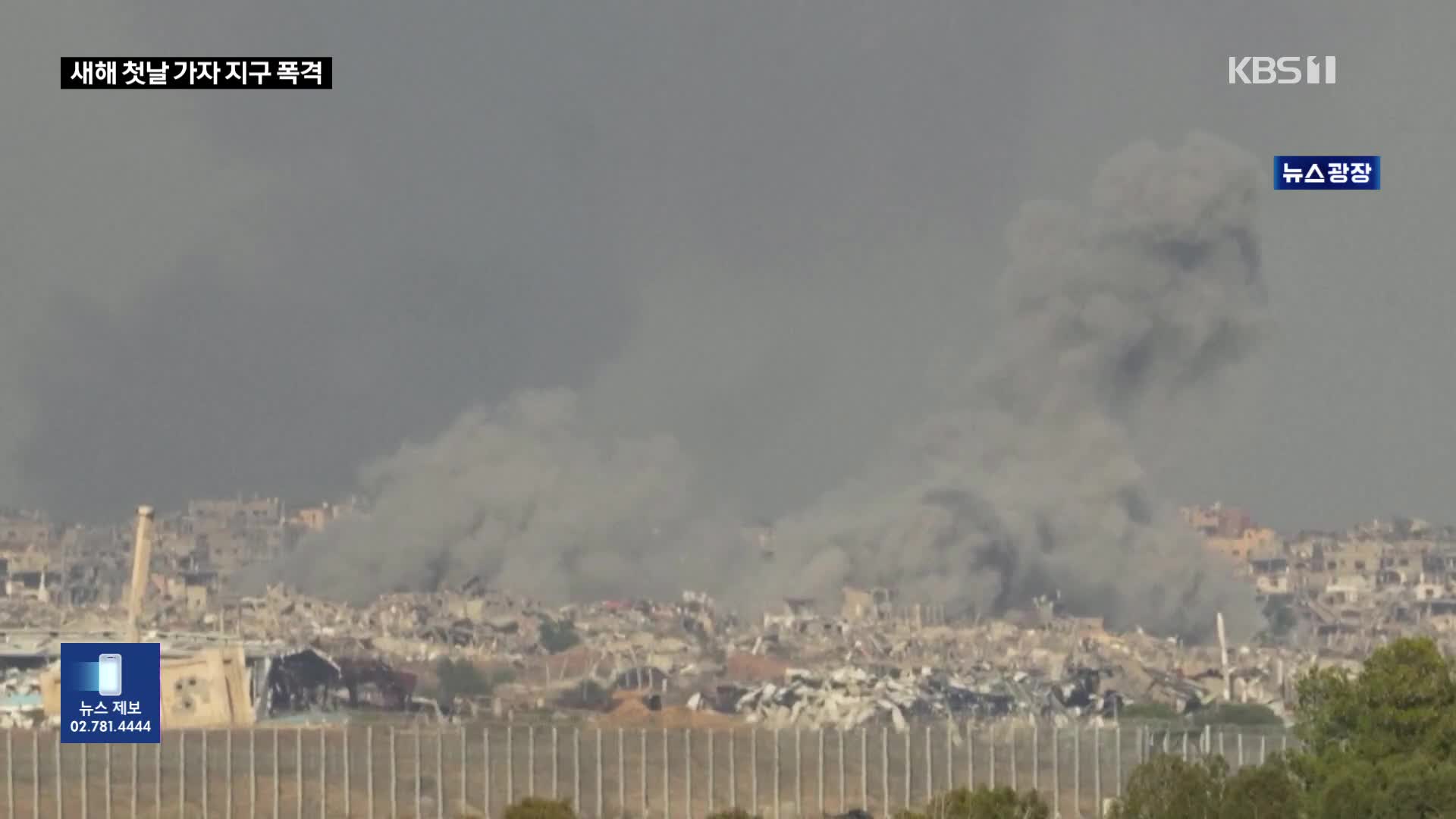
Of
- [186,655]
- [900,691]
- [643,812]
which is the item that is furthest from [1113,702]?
[643,812]

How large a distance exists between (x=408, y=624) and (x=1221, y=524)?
84.5 ft

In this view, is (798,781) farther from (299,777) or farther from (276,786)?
(276,786)

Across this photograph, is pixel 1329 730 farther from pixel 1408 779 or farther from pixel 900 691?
pixel 900 691

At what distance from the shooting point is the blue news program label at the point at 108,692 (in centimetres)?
3189

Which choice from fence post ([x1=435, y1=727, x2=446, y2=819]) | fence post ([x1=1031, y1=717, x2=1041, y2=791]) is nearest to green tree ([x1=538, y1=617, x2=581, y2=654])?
fence post ([x1=1031, y1=717, x2=1041, y2=791])

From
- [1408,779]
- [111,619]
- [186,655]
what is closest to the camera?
[1408,779]

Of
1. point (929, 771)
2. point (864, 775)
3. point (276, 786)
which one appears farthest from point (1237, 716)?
point (276, 786)

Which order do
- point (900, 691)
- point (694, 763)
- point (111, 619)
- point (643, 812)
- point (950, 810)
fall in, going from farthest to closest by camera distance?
1. point (111, 619)
2. point (900, 691)
3. point (694, 763)
4. point (643, 812)
5. point (950, 810)

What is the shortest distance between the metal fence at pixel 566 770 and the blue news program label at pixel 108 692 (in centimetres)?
692

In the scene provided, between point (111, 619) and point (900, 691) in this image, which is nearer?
point (900, 691)

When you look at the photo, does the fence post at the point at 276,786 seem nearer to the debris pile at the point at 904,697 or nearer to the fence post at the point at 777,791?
the fence post at the point at 777,791

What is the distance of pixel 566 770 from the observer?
4316 centimetres

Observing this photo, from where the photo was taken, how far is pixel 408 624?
78.9 m

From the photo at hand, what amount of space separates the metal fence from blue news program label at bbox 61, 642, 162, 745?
6.92 meters
